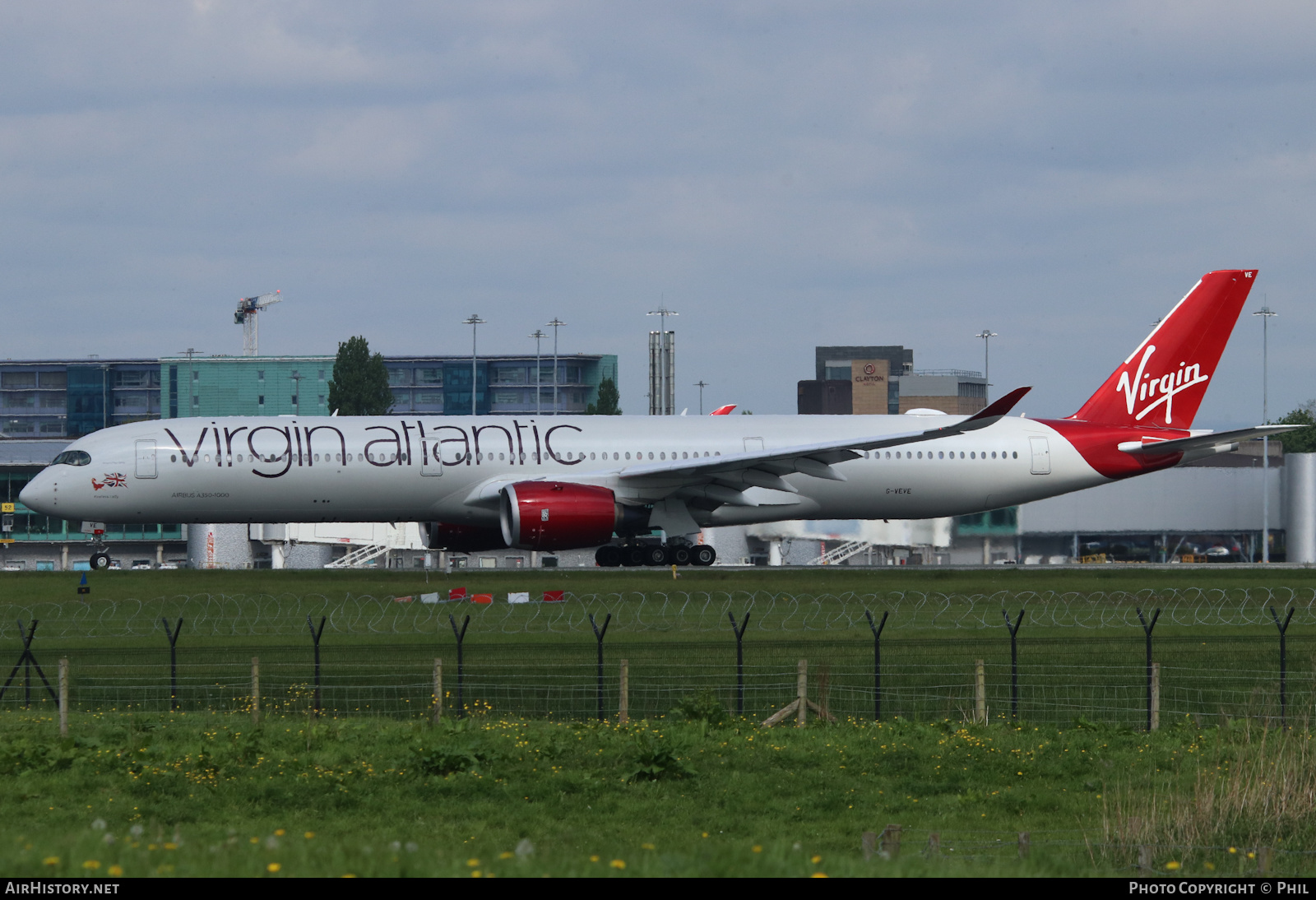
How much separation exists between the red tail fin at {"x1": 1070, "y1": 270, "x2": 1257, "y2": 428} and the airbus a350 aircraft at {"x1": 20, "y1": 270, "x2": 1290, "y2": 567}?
59 mm

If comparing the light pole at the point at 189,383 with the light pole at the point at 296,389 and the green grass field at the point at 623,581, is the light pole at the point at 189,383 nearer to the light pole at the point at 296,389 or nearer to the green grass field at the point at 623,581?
the light pole at the point at 296,389

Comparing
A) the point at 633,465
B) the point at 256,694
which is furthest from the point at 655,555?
the point at 256,694

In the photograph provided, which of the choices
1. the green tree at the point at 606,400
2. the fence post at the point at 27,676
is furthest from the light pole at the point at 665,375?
the fence post at the point at 27,676

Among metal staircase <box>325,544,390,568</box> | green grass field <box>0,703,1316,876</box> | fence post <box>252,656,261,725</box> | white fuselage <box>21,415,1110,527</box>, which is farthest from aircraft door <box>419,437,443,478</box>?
metal staircase <box>325,544,390,568</box>

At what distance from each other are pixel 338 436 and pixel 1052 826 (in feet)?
102

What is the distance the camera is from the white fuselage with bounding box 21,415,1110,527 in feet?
137

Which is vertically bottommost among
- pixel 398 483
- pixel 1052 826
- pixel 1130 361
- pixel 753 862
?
pixel 1052 826

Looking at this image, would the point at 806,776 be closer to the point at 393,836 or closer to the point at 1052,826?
the point at 1052,826

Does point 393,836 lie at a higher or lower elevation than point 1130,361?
lower

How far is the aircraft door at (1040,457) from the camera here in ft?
160

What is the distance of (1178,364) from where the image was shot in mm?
50219
